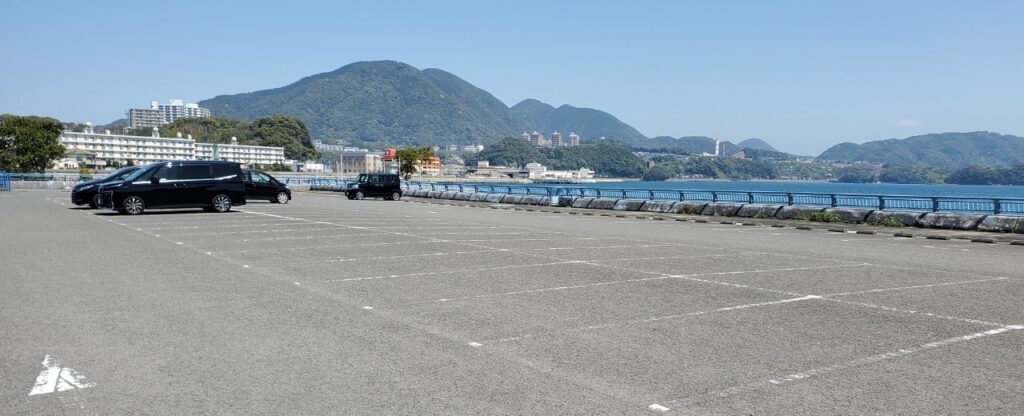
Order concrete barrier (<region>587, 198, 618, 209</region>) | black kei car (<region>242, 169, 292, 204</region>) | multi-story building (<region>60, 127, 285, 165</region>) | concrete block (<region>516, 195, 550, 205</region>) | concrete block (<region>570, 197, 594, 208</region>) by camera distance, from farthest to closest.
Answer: multi-story building (<region>60, 127, 285, 165</region>), concrete block (<region>516, 195, 550, 205</region>), concrete block (<region>570, 197, 594, 208</region>), black kei car (<region>242, 169, 292, 204</region>), concrete barrier (<region>587, 198, 618, 209</region>)

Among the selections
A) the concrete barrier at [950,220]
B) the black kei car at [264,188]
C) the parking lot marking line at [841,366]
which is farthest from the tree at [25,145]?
the parking lot marking line at [841,366]

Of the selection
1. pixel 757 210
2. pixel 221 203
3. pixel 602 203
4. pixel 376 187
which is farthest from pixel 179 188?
pixel 376 187

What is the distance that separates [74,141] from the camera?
16600 centimetres

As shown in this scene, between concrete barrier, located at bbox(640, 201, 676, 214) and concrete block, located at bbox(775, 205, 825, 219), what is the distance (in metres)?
5.30

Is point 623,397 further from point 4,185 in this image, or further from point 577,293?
point 4,185

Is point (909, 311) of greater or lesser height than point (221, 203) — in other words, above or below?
below

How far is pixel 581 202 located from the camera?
37.9 meters

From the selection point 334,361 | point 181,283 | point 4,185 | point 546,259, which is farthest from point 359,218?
point 4,185

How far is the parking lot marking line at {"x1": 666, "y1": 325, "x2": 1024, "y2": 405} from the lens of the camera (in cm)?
541

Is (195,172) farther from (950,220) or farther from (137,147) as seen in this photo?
(137,147)

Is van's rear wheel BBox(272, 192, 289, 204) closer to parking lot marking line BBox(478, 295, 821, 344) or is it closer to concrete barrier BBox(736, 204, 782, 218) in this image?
concrete barrier BBox(736, 204, 782, 218)

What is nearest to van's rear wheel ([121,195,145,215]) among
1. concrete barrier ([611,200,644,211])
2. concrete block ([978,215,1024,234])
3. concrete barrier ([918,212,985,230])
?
concrete barrier ([611,200,644,211])

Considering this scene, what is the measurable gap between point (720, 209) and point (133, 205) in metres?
21.7

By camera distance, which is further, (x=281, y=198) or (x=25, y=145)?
(x=25, y=145)
